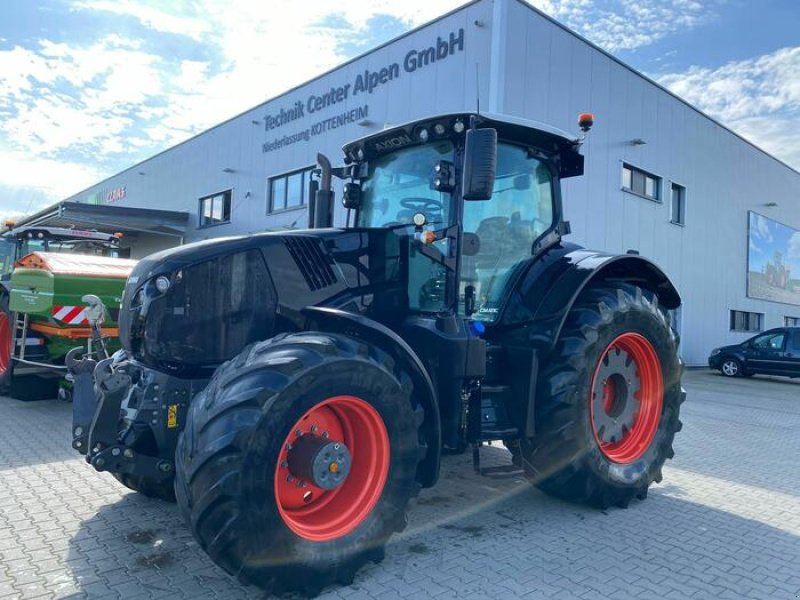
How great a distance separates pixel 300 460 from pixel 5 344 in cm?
724

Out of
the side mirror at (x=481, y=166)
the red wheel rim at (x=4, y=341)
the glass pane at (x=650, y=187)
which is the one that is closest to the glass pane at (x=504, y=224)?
the side mirror at (x=481, y=166)

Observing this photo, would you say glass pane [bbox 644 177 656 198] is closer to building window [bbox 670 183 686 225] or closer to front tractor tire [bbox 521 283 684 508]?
building window [bbox 670 183 686 225]

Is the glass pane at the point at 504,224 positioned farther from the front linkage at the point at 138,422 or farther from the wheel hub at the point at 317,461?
the front linkage at the point at 138,422

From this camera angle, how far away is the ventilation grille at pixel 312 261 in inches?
138

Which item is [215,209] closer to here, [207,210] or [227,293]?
[207,210]

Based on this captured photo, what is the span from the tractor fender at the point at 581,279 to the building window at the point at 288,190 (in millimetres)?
12624

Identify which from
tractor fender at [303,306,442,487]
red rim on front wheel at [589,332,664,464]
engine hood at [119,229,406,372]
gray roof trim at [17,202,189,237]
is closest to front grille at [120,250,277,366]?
engine hood at [119,229,406,372]

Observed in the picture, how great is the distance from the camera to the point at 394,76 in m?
13.7

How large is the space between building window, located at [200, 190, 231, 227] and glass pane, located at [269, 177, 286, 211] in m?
3.06

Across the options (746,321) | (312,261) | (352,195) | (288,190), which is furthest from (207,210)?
(312,261)

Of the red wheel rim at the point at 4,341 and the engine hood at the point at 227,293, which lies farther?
the red wheel rim at the point at 4,341

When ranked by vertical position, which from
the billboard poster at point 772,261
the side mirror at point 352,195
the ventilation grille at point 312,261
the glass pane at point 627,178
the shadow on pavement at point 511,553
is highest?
the glass pane at point 627,178

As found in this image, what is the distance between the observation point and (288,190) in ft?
58.0

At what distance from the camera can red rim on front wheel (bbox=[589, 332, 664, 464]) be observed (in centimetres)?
433
